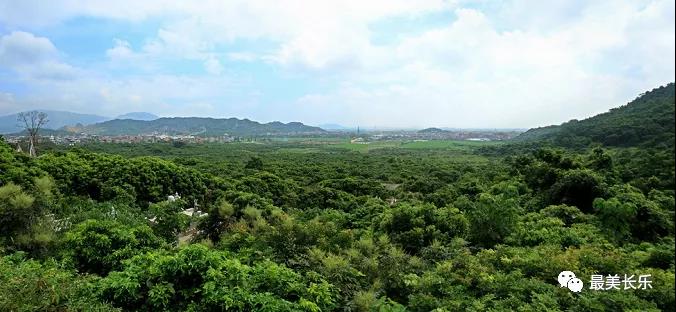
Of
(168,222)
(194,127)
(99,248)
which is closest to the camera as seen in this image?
(99,248)

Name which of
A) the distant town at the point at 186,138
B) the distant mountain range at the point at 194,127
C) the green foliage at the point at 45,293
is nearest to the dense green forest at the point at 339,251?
the green foliage at the point at 45,293

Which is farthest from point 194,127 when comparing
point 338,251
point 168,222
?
point 338,251

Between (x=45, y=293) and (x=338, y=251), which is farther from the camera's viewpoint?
(x=338, y=251)

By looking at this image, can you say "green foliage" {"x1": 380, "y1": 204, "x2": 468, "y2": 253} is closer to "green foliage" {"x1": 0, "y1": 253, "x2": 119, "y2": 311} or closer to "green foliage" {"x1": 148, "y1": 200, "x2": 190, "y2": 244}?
"green foliage" {"x1": 148, "y1": 200, "x2": 190, "y2": 244}

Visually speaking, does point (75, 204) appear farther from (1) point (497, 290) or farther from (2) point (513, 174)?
(2) point (513, 174)

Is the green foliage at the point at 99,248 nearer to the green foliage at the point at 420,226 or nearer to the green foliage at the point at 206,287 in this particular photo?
the green foliage at the point at 206,287

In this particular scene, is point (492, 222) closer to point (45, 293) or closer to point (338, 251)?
point (338, 251)

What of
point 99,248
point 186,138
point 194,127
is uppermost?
point 194,127

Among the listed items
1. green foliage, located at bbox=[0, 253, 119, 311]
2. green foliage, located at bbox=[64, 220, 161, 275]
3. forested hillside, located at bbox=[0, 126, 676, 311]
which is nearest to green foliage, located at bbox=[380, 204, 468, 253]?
forested hillside, located at bbox=[0, 126, 676, 311]
